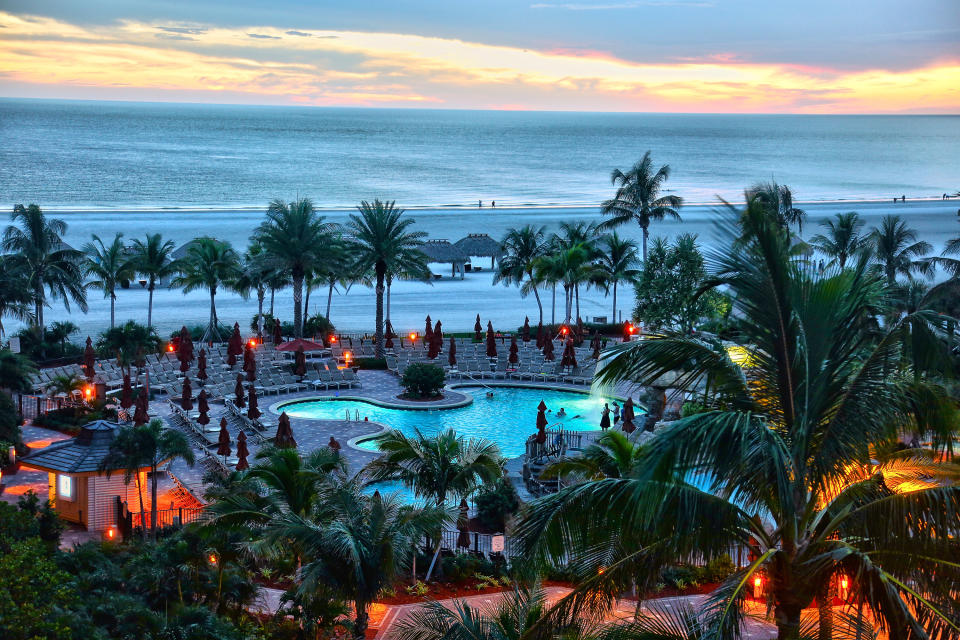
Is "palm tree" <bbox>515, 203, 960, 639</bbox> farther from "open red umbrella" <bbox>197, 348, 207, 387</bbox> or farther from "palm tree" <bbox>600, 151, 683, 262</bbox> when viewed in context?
"palm tree" <bbox>600, 151, 683, 262</bbox>

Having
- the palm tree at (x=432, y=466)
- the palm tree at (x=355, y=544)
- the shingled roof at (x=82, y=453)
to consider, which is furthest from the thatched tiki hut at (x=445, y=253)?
the palm tree at (x=355, y=544)

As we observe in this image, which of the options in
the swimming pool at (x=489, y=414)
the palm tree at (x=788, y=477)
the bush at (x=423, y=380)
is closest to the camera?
the palm tree at (x=788, y=477)

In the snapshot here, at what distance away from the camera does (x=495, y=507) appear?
19.0 meters

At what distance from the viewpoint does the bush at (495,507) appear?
18922 millimetres

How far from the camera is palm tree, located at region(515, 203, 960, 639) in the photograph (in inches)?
273

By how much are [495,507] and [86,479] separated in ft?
24.7

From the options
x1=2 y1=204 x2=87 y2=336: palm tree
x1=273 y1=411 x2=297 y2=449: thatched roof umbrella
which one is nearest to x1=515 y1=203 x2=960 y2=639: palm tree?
x1=273 y1=411 x2=297 y2=449: thatched roof umbrella

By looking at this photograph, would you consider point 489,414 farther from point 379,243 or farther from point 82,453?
point 82,453

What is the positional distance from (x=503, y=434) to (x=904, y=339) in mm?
19643

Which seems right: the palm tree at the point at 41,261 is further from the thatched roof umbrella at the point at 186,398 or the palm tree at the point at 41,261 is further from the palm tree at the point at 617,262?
the palm tree at the point at 617,262

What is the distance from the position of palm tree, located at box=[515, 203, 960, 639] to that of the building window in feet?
45.8

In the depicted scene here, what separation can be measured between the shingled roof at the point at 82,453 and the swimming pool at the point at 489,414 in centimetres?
732

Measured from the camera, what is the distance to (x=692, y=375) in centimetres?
789

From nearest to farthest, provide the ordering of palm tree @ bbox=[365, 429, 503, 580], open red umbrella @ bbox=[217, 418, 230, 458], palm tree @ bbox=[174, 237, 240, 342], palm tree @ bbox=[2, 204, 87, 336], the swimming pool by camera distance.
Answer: palm tree @ bbox=[365, 429, 503, 580] < open red umbrella @ bbox=[217, 418, 230, 458] < the swimming pool < palm tree @ bbox=[2, 204, 87, 336] < palm tree @ bbox=[174, 237, 240, 342]
